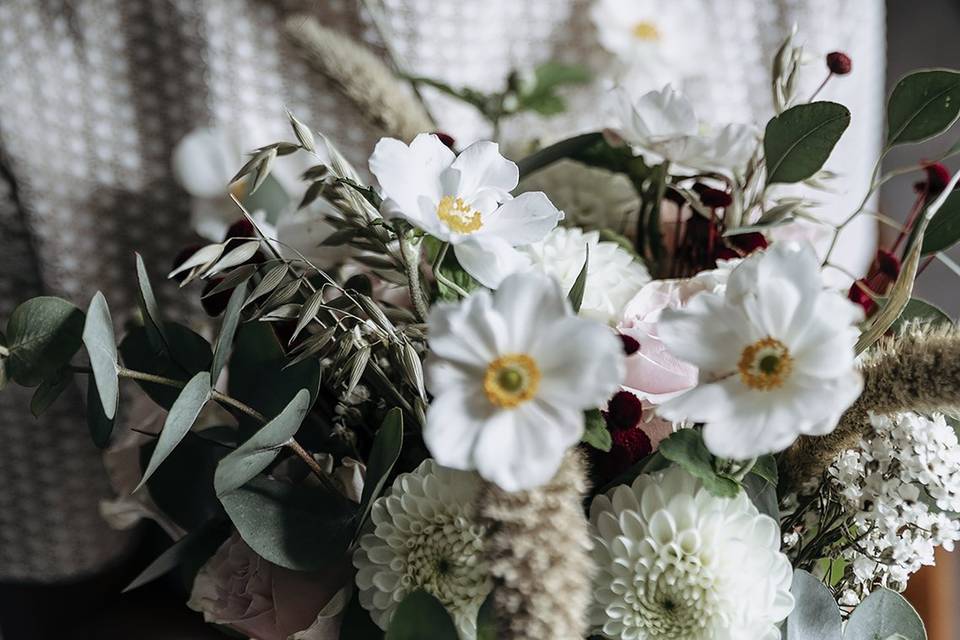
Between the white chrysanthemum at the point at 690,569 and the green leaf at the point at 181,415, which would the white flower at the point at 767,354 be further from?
the green leaf at the point at 181,415

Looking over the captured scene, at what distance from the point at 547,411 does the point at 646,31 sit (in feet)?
1.72

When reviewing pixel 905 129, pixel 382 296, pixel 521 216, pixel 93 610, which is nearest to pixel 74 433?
pixel 93 610

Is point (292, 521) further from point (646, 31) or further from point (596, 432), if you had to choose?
point (646, 31)

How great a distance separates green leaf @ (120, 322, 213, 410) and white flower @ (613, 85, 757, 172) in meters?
0.26

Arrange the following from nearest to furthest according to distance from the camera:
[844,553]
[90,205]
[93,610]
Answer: [844,553] → [90,205] → [93,610]

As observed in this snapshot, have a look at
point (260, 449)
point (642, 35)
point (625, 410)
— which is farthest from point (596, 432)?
point (642, 35)

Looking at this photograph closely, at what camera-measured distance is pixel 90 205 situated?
0.74 metres

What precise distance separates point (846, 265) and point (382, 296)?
0.56 meters

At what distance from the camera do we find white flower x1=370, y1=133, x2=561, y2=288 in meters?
0.34

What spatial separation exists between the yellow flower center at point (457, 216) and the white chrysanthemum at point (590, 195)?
0.22m

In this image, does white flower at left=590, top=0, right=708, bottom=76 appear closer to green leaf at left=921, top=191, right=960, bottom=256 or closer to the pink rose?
green leaf at left=921, top=191, right=960, bottom=256

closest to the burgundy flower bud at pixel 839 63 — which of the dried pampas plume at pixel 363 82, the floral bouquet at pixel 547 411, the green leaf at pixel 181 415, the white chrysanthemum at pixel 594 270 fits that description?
the floral bouquet at pixel 547 411

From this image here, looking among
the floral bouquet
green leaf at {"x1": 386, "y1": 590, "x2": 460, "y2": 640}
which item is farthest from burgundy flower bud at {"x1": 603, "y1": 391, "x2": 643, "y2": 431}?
green leaf at {"x1": 386, "y1": 590, "x2": 460, "y2": 640}

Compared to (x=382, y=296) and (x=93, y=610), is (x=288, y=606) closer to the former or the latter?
(x=382, y=296)
